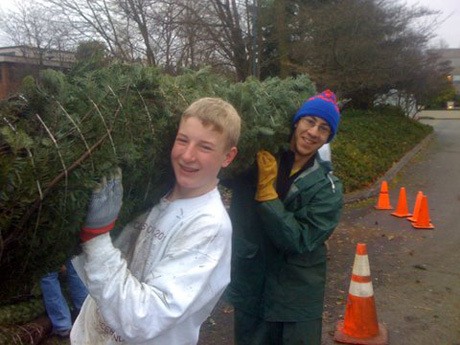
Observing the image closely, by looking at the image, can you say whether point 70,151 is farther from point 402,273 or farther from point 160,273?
point 402,273

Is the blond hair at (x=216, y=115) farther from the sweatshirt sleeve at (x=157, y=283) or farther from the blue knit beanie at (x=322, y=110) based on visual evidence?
the blue knit beanie at (x=322, y=110)

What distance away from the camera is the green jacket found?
110 inches

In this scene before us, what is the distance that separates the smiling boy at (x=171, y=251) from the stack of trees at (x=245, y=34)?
12.9m

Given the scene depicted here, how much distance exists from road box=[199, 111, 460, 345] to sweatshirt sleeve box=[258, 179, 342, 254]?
1.93 metres

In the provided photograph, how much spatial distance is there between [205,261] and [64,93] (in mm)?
704

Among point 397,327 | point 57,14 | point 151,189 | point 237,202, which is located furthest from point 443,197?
point 57,14

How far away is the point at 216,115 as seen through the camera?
6.32 ft

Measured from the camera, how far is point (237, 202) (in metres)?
3.10

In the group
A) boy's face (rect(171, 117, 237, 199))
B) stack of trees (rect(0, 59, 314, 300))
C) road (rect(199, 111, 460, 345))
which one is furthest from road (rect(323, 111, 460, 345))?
stack of trees (rect(0, 59, 314, 300))

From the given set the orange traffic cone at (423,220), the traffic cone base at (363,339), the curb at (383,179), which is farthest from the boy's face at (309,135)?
the curb at (383,179)

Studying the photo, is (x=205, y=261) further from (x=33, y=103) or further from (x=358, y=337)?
(x=358, y=337)

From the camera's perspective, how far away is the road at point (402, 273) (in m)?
4.70

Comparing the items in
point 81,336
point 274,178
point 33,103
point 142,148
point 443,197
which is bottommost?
point 443,197

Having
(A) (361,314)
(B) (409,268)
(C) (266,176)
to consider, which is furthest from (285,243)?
(B) (409,268)
